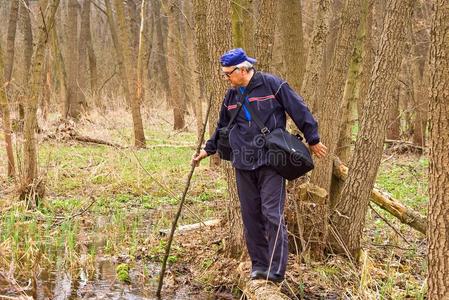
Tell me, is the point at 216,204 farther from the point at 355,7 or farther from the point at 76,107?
the point at 76,107

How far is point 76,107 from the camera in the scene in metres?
18.2

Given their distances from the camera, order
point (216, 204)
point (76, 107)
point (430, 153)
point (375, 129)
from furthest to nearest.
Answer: point (76, 107) < point (216, 204) < point (375, 129) < point (430, 153)

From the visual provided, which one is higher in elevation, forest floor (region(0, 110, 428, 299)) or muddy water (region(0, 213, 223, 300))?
forest floor (region(0, 110, 428, 299))

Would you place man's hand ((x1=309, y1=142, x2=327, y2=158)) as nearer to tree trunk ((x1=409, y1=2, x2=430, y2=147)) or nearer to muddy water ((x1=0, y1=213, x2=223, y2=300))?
muddy water ((x1=0, y1=213, x2=223, y2=300))

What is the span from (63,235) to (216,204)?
2572 millimetres

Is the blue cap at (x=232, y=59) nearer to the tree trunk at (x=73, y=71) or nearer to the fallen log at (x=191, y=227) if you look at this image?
the fallen log at (x=191, y=227)

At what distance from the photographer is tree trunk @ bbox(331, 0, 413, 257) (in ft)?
18.2

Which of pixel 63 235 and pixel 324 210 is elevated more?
pixel 324 210

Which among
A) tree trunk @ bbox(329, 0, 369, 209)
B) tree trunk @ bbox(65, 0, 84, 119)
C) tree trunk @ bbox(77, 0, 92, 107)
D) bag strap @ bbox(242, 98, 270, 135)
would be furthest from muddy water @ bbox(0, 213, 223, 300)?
tree trunk @ bbox(77, 0, 92, 107)

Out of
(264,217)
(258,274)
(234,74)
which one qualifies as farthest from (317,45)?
(258,274)

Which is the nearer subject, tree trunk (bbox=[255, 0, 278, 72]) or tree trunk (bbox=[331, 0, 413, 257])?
tree trunk (bbox=[331, 0, 413, 257])

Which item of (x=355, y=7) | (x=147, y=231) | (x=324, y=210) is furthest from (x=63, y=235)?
(x=355, y=7)

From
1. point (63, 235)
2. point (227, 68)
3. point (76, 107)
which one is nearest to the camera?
point (227, 68)

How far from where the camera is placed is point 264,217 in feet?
16.9
